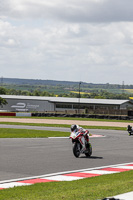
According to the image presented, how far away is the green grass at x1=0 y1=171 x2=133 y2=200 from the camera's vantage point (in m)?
9.00

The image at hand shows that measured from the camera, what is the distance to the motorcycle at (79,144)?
18.5 metres

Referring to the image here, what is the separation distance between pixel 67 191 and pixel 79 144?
358 inches

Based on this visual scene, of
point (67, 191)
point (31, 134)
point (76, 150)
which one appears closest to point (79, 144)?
point (76, 150)

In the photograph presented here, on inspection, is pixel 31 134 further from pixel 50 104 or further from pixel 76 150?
pixel 50 104

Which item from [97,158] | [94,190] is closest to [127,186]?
[94,190]

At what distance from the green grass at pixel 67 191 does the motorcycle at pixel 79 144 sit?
6.48 m

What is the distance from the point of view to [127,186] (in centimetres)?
1052

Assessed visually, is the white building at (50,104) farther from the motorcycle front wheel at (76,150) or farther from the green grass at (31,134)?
the motorcycle front wheel at (76,150)

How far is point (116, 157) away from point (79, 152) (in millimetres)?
1716

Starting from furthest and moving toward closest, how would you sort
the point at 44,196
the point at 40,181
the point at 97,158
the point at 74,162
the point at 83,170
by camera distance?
the point at 97,158
the point at 74,162
the point at 83,170
the point at 40,181
the point at 44,196

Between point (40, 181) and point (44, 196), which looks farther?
point (40, 181)

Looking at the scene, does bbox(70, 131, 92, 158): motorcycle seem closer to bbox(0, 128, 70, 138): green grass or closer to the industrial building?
bbox(0, 128, 70, 138): green grass

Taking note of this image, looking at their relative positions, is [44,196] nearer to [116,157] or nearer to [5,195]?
[5,195]

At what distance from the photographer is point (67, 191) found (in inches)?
387
